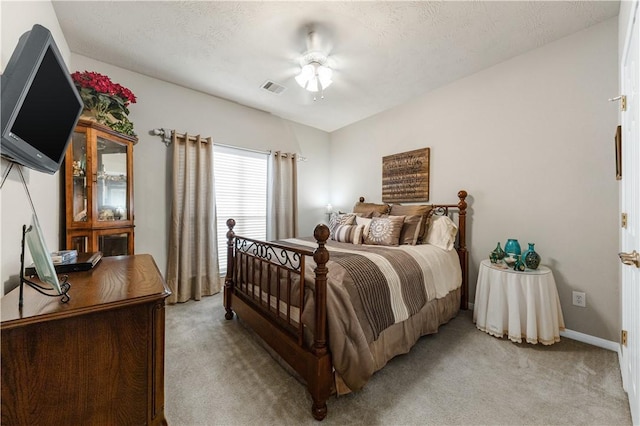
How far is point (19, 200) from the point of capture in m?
1.27

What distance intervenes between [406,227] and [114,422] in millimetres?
2490

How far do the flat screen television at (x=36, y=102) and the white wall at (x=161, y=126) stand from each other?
66.1 inches

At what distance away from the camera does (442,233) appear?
8.54 ft

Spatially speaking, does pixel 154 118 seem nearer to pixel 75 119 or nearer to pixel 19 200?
pixel 75 119

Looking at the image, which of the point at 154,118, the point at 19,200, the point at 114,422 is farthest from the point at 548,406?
the point at 154,118

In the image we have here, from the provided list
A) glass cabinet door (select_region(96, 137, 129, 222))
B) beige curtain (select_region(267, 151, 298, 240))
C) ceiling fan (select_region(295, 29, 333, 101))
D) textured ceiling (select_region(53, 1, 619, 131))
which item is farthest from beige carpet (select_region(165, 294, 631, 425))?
textured ceiling (select_region(53, 1, 619, 131))

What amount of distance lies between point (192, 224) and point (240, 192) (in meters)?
0.83

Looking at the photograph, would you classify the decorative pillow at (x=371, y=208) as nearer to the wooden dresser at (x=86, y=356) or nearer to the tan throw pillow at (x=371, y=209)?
the tan throw pillow at (x=371, y=209)

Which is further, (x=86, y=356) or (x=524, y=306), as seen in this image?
(x=524, y=306)

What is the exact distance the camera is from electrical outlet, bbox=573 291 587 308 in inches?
81.4

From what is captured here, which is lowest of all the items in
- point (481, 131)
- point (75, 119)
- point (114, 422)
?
point (114, 422)

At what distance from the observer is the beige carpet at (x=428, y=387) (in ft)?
4.41

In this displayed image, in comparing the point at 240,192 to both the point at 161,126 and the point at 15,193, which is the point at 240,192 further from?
the point at 15,193

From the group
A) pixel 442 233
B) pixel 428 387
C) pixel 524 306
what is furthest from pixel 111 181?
pixel 524 306
